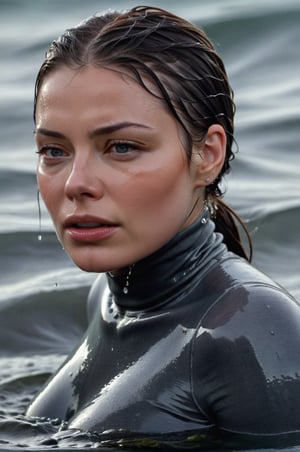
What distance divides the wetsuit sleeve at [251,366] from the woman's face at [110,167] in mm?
273

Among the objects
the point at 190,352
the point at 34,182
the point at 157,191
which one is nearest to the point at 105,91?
the point at 157,191

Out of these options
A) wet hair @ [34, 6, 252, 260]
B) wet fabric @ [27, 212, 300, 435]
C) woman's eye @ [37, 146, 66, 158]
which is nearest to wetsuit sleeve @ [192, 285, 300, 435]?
wet fabric @ [27, 212, 300, 435]

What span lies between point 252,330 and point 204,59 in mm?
656

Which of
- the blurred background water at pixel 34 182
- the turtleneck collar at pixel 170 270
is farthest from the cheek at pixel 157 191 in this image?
the blurred background water at pixel 34 182

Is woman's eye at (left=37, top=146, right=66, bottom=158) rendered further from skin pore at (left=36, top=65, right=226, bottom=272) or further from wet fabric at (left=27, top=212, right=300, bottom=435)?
wet fabric at (left=27, top=212, right=300, bottom=435)

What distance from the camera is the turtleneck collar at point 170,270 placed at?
3432 mm

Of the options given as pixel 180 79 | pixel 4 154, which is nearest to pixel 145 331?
pixel 180 79

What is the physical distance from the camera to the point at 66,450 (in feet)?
11.1

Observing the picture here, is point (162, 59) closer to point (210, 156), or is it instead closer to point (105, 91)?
point (105, 91)

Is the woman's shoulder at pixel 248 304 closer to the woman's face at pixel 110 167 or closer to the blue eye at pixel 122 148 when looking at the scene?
the woman's face at pixel 110 167

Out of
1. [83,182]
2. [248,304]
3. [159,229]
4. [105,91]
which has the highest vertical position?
[105,91]

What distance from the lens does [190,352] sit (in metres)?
3.26

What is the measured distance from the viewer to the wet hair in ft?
10.8

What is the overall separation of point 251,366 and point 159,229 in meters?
0.39
